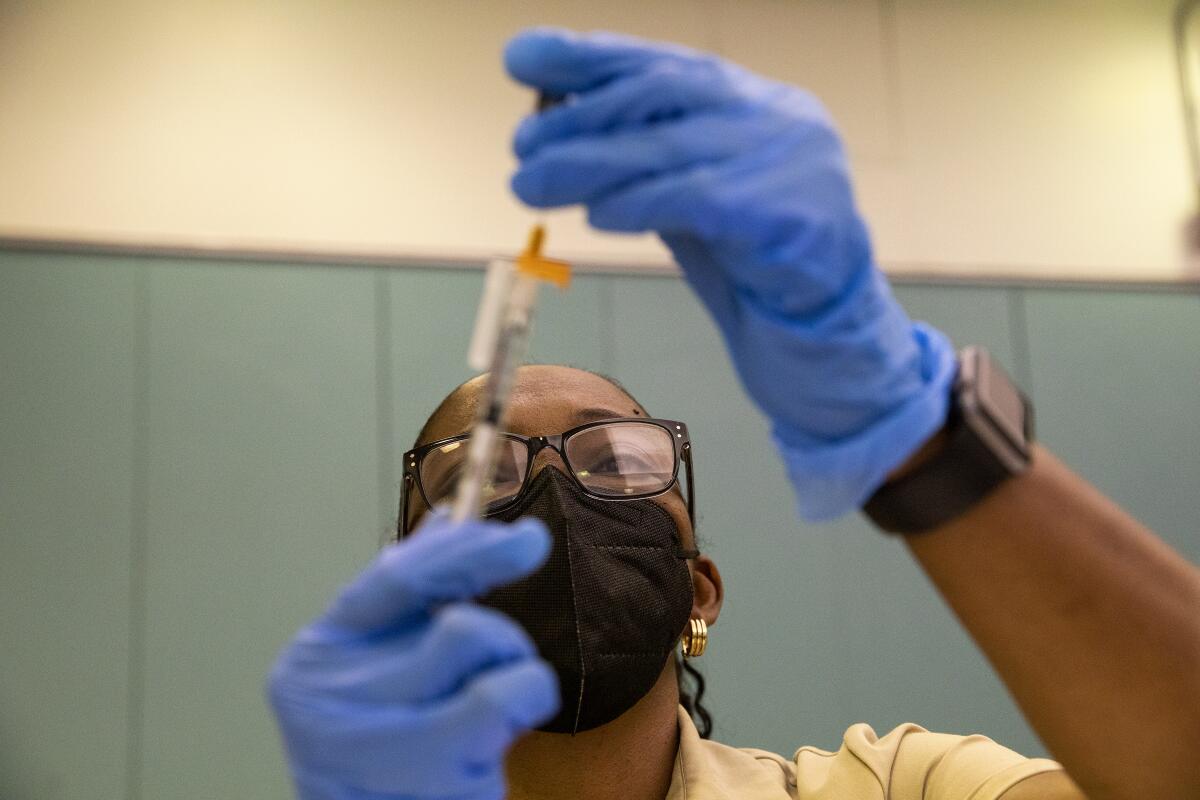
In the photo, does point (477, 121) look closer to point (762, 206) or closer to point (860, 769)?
point (860, 769)

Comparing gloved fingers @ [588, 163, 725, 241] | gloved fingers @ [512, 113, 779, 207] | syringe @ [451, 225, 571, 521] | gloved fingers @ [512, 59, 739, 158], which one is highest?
gloved fingers @ [512, 59, 739, 158]

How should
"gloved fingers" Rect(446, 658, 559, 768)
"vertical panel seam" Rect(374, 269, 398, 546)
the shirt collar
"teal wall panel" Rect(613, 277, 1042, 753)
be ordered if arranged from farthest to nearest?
"teal wall panel" Rect(613, 277, 1042, 753) → "vertical panel seam" Rect(374, 269, 398, 546) → the shirt collar → "gloved fingers" Rect(446, 658, 559, 768)

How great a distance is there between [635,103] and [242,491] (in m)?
2.07

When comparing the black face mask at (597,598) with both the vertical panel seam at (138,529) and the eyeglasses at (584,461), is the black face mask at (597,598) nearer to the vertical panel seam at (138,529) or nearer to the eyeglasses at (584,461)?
the eyeglasses at (584,461)

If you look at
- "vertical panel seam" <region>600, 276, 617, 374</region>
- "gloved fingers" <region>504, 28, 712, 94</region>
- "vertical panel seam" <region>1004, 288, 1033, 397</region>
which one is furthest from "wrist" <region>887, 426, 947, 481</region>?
"vertical panel seam" <region>1004, 288, 1033, 397</region>

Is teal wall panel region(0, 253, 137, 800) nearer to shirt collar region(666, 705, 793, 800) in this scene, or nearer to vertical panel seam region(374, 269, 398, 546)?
vertical panel seam region(374, 269, 398, 546)

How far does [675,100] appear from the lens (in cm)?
80

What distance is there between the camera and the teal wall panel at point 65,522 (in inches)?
96.8

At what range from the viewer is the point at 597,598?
48.3 inches

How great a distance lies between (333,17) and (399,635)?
A: 2.55 meters

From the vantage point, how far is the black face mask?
1.20 m

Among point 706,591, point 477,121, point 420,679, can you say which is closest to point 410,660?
point 420,679

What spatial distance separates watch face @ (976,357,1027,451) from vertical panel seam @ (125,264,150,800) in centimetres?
217

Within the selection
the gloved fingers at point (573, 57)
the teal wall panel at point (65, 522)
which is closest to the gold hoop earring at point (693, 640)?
the gloved fingers at point (573, 57)
